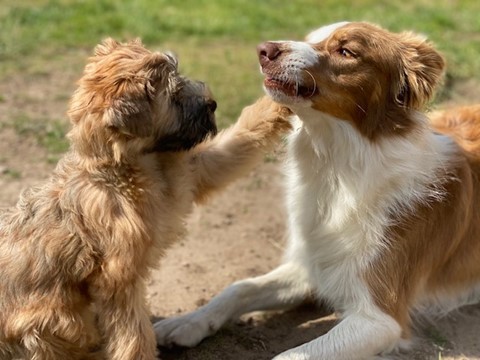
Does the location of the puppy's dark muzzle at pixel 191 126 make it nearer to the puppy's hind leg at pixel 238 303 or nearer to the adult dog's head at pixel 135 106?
the adult dog's head at pixel 135 106

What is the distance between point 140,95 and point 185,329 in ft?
5.77

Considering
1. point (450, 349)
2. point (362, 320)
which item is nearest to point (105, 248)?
point (362, 320)

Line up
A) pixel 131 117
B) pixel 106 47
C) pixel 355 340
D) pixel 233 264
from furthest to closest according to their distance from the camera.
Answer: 1. pixel 233 264
2. pixel 355 340
3. pixel 106 47
4. pixel 131 117

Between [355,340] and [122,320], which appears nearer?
[122,320]

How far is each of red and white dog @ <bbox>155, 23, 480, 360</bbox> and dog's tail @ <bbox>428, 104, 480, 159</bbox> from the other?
41mm

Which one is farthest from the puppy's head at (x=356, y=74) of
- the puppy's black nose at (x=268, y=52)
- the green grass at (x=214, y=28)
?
the green grass at (x=214, y=28)

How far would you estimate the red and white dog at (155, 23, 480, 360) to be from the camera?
4.46 m

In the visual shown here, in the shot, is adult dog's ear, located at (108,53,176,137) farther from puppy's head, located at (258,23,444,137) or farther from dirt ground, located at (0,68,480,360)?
dirt ground, located at (0,68,480,360)

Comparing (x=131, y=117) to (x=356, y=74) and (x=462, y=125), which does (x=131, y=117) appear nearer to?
(x=356, y=74)

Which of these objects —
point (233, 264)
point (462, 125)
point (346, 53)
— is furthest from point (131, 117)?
point (462, 125)

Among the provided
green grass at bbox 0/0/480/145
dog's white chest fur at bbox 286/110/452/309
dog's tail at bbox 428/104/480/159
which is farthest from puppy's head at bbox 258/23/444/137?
green grass at bbox 0/0/480/145

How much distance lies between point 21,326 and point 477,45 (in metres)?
8.15

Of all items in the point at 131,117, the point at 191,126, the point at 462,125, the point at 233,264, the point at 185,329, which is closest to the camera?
the point at 131,117

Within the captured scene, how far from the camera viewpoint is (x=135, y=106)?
3977mm
